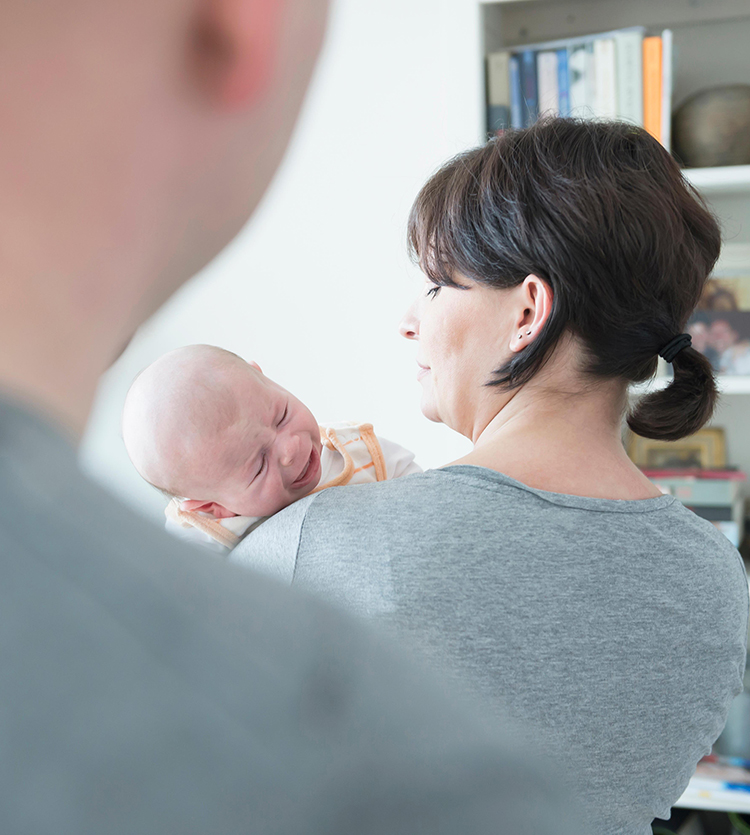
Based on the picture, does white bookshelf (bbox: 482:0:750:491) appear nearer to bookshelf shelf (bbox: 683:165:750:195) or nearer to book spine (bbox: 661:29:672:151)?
bookshelf shelf (bbox: 683:165:750:195)

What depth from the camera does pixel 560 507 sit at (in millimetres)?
722

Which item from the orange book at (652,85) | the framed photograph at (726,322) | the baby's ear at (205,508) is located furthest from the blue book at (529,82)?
the baby's ear at (205,508)

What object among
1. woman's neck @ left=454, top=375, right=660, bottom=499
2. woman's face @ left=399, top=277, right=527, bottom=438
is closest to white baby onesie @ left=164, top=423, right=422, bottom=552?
woman's face @ left=399, top=277, right=527, bottom=438

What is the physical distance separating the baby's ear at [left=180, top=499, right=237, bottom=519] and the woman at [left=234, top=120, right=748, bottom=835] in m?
0.22

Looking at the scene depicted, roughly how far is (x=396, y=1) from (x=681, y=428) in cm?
170

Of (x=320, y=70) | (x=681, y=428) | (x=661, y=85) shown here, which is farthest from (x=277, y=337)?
(x=320, y=70)

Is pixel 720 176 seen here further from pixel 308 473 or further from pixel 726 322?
pixel 308 473

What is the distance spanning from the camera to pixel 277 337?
237cm

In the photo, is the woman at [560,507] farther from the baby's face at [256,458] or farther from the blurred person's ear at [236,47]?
the blurred person's ear at [236,47]

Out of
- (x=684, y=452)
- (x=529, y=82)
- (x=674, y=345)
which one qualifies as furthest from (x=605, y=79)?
(x=674, y=345)

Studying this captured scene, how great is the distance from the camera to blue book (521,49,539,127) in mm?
1842

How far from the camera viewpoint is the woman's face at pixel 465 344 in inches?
34.3

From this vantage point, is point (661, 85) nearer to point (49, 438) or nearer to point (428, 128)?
point (428, 128)

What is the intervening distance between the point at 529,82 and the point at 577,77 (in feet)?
0.37
